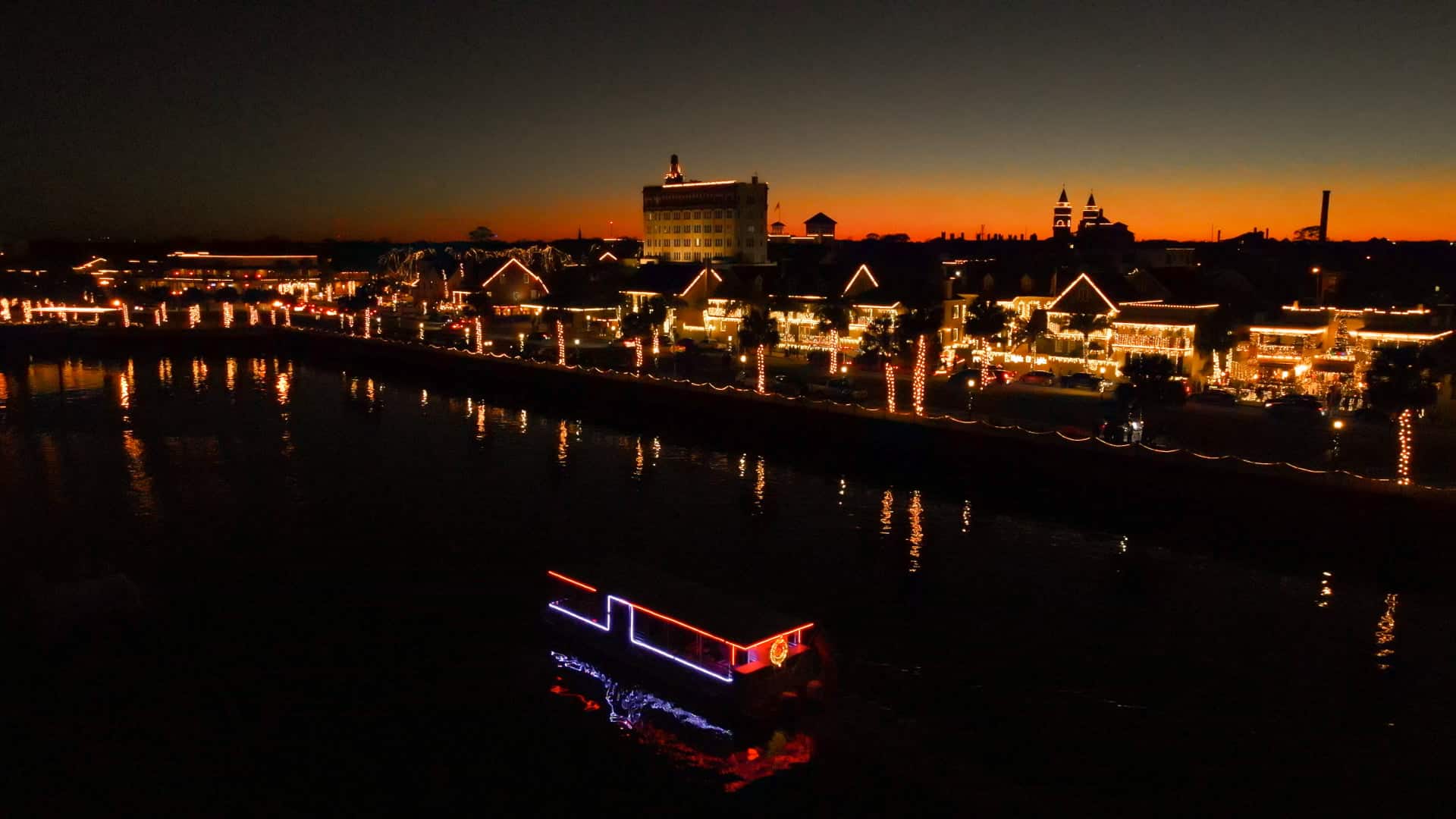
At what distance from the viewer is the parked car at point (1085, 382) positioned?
33.8 meters

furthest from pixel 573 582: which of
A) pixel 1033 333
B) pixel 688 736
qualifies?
pixel 1033 333

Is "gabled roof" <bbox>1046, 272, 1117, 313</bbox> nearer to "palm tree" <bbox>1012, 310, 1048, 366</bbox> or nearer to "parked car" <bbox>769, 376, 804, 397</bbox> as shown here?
"palm tree" <bbox>1012, 310, 1048, 366</bbox>

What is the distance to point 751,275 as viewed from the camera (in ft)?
180

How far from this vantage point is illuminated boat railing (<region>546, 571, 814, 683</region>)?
12.7 m

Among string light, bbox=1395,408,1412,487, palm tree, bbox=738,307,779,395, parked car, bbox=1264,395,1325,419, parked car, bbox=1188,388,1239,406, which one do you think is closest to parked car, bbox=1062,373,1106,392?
parked car, bbox=1188,388,1239,406

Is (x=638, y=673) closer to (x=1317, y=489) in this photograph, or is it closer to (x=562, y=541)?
(x=562, y=541)

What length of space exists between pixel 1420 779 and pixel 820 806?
24.0ft

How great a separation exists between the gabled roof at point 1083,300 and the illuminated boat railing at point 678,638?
2811 cm

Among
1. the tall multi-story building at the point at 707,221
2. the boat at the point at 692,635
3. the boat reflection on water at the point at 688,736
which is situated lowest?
the boat reflection on water at the point at 688,736

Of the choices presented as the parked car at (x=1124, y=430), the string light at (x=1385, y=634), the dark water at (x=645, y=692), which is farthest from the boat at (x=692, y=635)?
the parked car at (x=1124, y=430)

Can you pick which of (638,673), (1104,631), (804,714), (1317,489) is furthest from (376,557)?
(1317,489)

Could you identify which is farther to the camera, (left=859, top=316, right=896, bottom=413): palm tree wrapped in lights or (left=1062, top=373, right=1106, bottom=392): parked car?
(left=859, top=316, right=896, bottom=413): palm tree wrapped in lights

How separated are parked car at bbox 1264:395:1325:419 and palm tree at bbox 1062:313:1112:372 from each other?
821 cm

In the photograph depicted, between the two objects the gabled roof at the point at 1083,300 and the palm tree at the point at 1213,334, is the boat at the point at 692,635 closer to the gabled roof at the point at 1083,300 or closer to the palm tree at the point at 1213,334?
the palm tree at the point at 1213,334
